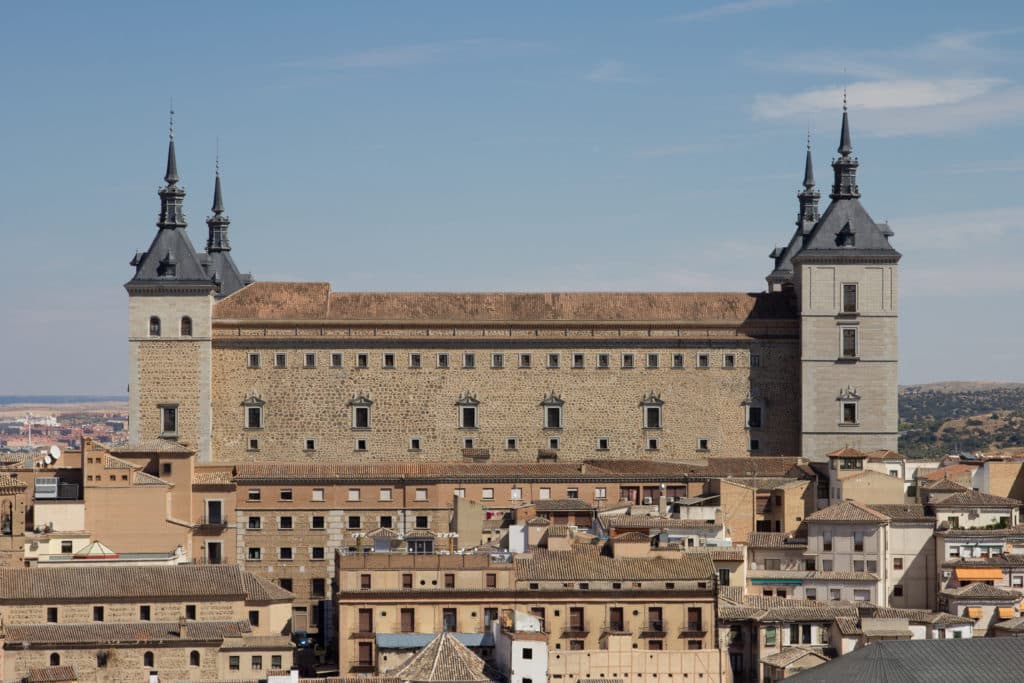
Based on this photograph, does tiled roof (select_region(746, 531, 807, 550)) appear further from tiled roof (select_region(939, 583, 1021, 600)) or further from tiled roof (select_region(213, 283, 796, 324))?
tiled roof (select_region(213, 283, 796, 324))

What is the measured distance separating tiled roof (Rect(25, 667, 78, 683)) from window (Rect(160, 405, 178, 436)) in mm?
22727

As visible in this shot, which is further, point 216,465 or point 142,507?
point 216,465

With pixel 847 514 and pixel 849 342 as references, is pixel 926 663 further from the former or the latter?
pixel 849 342

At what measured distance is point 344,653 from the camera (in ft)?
167

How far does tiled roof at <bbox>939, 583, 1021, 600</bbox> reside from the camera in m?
55.1

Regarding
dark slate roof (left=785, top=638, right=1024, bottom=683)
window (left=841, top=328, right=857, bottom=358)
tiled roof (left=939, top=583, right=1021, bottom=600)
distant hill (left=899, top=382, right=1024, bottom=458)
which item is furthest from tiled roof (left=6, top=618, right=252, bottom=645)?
distant hill (left=899, top=382, right=1024, bottom=458)

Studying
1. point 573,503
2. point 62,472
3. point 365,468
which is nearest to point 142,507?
point 62,472

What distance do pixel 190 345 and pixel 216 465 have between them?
5.14m

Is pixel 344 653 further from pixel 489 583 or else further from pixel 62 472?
pixel 62 472

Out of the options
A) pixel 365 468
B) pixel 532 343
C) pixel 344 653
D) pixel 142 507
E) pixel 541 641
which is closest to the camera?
pixel 541 641

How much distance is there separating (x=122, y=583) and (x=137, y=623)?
1726 mm

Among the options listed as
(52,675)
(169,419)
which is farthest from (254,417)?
(52,675)

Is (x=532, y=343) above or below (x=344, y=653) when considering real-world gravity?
above

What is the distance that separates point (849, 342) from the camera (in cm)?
7250
